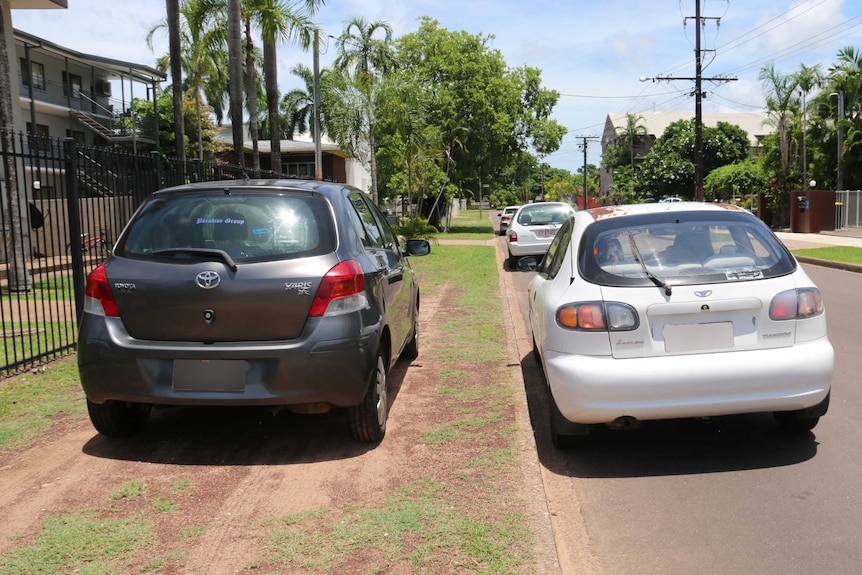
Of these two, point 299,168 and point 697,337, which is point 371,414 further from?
point 299,168

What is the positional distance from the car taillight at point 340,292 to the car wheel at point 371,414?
472 millimetres

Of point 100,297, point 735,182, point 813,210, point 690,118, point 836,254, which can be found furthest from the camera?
point 690,118

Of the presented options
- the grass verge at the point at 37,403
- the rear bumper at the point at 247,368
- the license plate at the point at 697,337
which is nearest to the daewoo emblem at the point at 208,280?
the rear bumper at the point at 247,368

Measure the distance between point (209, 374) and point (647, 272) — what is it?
8.86 ft

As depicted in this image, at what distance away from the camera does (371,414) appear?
16.0 ft

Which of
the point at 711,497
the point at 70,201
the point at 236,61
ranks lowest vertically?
the point at 711,497

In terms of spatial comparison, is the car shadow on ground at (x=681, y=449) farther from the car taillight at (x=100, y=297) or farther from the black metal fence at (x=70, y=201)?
the black metal fence at (x=70, y=201)

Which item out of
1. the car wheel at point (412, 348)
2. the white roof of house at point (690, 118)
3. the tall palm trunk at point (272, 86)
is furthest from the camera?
the white roof of house at point (690, 118)

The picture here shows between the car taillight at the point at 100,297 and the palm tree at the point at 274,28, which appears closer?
the car taillight at the point at 100,297

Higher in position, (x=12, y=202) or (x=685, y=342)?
(x=12, y=202)

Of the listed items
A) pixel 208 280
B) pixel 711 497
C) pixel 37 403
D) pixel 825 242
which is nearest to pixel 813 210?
pixel 825 242

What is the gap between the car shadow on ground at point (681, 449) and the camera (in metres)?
4.69

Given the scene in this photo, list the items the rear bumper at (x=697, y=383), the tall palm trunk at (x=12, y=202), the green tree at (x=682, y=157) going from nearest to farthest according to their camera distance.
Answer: the rear bumper at (x=697, y=383) → the tall palm trunk at (x=12, y=202) → the green tree at (x=682, y=157)

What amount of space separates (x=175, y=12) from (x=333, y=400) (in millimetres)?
16773
